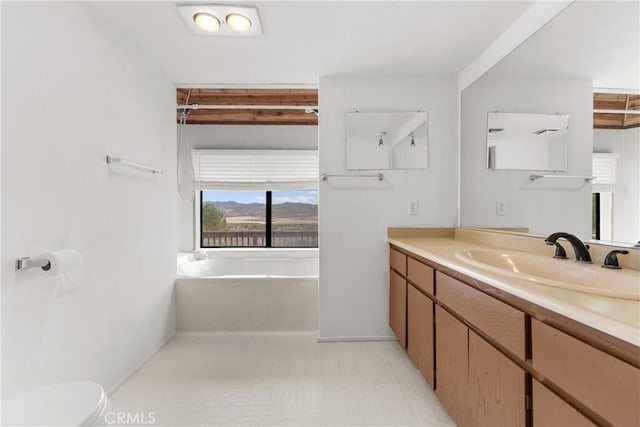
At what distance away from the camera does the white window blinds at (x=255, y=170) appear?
3863mm

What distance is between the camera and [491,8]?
5.41ft

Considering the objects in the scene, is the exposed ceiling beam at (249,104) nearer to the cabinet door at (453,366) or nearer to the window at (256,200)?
the window at (256,200)

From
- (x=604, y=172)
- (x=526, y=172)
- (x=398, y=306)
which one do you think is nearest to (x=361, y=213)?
→ (x=398, y=306)

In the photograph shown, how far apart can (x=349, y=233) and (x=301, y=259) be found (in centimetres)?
136

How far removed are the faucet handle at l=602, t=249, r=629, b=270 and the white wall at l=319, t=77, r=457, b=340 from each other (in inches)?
55.6

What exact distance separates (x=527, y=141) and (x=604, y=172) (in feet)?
1.91

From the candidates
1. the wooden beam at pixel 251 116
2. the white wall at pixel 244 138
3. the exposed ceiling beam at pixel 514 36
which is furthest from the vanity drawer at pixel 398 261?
the wooden beam at pixel 251 116

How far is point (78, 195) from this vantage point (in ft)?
5.07

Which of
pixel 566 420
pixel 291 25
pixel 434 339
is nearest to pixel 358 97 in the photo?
pixel 291 25

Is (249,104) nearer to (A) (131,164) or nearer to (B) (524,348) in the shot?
(A) (131,164)

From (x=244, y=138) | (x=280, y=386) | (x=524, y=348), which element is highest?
(x=244, y=138)

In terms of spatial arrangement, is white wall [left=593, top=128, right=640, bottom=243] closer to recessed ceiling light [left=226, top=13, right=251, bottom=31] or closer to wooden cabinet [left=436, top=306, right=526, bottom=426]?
wooden cabinet [left=436, top=306, right=526, bottom=426]

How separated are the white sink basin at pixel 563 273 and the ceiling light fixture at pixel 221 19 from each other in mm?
1693

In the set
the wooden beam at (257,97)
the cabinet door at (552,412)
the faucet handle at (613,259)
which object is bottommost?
the cabinet door at (552,412)
